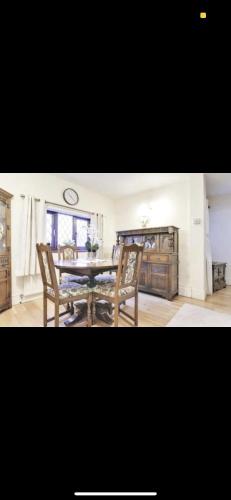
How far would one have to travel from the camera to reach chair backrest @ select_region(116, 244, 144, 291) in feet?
5.67

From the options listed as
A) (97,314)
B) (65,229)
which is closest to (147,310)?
(97,314)

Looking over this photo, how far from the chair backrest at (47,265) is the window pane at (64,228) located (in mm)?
1719

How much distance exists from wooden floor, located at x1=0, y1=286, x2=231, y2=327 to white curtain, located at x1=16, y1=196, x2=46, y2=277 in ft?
1.76

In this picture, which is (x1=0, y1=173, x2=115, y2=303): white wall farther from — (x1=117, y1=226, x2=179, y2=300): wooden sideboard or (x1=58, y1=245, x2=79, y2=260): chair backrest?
(x1=117, y1=226, x2=179, y2=300): wooden sideboard

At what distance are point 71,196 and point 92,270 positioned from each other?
216 centimetres

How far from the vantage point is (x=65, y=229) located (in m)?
3.68

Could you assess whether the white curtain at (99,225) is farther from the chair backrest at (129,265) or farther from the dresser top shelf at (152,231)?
the chair backrest at (129,265)

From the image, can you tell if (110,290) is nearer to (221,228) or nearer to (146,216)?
(146,216)
